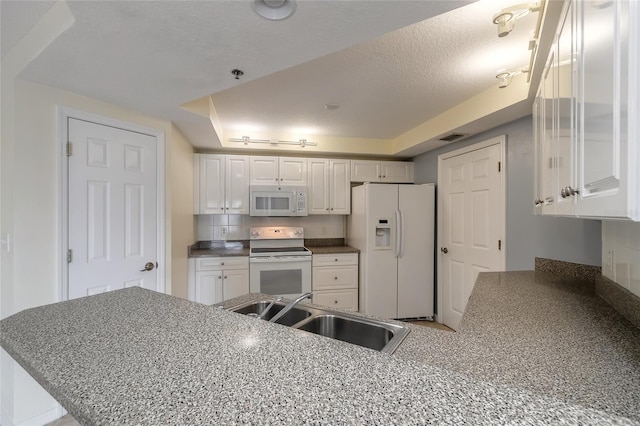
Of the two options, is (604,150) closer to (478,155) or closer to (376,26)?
(376,26)

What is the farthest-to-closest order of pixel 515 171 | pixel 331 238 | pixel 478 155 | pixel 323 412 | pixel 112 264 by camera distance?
pixel 331 238
pixel 478 155
pixel 515 171
pixel 112 264
pixel 323 412

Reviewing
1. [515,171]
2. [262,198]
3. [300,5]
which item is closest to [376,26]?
[300,5]

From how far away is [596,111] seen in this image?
69 cm

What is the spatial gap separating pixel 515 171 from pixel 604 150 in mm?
2057

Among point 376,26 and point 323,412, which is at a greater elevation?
point 376,26

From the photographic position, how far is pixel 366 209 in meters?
3.20

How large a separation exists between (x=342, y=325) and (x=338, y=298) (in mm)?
2068

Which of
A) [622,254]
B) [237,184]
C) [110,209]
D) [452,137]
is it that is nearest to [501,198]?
[452,137]

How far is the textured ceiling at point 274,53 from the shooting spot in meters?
1.11

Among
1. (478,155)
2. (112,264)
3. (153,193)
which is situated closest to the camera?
(112,264)

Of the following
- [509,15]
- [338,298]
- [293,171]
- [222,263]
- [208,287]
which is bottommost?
[338,298]

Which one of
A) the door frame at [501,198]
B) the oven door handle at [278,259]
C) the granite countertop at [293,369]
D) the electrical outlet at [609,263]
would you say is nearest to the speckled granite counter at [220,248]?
the oven door handle at [278,259]

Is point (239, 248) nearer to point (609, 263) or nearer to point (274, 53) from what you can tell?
point (274, 53)

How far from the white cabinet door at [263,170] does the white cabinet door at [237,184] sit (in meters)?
0.06
